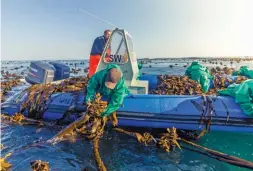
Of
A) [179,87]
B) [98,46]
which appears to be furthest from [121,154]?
[98,46]

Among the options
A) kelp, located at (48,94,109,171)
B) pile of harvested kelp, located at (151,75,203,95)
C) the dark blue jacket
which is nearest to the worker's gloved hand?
kelp, located at (48,94,109,171)

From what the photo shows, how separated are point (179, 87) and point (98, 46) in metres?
3.13

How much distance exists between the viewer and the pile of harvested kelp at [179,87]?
8.37m

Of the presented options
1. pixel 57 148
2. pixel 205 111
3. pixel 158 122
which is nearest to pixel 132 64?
pixel 158 122

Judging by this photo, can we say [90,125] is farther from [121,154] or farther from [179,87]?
[179,87]

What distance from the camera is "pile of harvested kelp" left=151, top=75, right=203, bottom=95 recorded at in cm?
837

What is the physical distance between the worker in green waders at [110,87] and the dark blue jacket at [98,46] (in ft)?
8.12

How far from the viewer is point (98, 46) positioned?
8562 mm

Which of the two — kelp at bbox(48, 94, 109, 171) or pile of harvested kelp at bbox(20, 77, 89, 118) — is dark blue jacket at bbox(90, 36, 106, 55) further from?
kelp at bbox(48, 94, 109, 171)

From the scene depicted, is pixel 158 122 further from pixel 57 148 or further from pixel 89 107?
pixel 57 148

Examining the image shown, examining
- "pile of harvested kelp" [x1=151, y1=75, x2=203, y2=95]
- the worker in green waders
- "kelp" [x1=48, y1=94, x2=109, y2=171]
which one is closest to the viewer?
"kelp" [x1=48, y1=94, x2=109, y2=171]

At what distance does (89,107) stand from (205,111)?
2741 mm

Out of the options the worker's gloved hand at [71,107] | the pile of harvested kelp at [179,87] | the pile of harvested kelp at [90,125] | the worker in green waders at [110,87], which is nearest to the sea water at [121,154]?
the pile of harvested kelp at [90,125]

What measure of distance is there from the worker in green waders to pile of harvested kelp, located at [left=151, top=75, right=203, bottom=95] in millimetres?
2688
